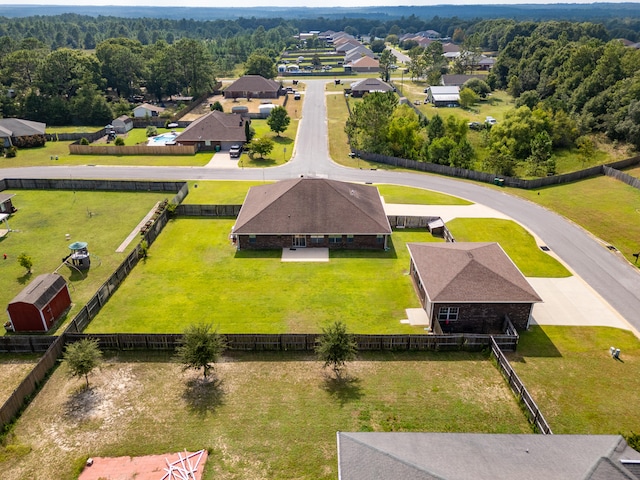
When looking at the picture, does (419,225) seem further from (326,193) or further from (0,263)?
(0,263)

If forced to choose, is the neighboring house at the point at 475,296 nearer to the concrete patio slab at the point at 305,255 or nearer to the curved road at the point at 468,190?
the curved road at the point at 468,190

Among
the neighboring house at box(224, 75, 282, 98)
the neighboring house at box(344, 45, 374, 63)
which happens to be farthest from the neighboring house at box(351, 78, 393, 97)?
the neighboring house at box(344, 45, 374, 63)

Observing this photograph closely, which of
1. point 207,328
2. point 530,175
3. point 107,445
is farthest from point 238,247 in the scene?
point 530,175

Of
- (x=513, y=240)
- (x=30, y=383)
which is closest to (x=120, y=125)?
(x=30, y=383)

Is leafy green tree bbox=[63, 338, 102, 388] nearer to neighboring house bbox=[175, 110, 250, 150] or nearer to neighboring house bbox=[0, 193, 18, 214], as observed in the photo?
neighboring house bbox=[0, 193, 18, 214]

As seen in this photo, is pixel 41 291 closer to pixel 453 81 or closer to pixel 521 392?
pixel 521 392

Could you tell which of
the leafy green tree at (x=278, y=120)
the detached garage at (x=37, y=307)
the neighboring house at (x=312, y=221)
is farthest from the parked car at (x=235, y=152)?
the detached garage at (x=37, y=307)
